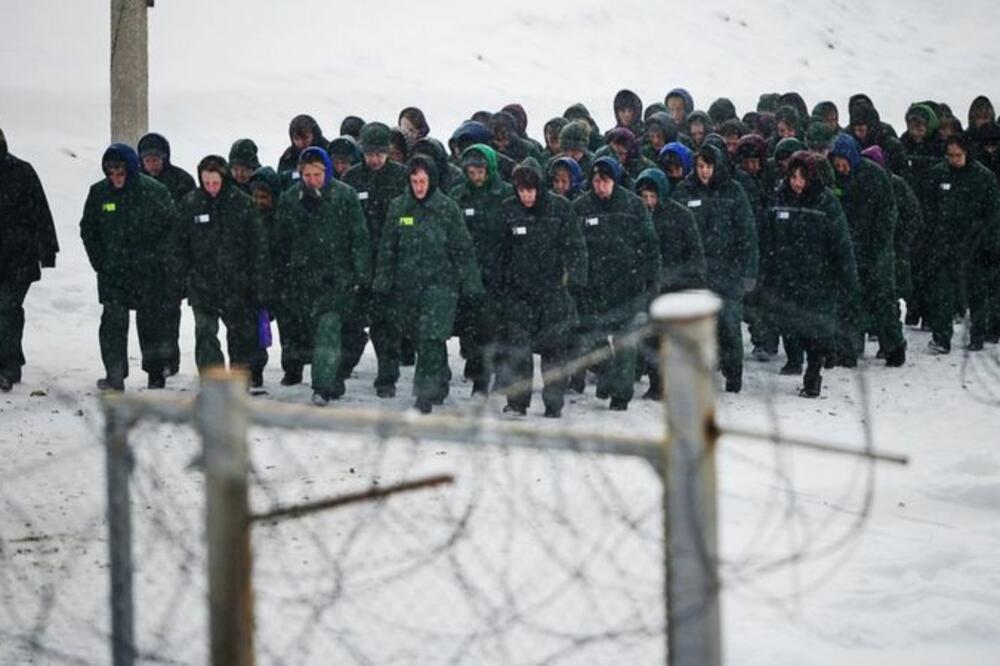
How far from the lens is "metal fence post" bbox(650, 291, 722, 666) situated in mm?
3547

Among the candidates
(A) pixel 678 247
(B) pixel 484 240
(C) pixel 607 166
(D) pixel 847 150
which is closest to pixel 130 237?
(B) pixel 484 240

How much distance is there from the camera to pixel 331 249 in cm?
1041

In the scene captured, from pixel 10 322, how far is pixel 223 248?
1.51m

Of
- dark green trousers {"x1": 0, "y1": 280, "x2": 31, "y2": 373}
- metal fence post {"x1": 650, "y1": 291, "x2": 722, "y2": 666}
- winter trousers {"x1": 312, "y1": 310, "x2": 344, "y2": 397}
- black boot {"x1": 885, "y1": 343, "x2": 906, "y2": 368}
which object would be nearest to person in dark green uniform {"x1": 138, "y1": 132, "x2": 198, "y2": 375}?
dark green trousers {"x1": 0, "y1": 280, "x2": 31, "y2": 373}

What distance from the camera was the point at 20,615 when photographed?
254 inches

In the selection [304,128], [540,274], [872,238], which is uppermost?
[304,128]

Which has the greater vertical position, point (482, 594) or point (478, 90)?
point (478, 90)

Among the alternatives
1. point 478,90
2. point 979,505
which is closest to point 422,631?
point 979,505

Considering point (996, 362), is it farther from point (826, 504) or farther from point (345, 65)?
point (345, 65)

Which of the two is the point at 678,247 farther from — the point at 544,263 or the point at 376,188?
the point at 376,188

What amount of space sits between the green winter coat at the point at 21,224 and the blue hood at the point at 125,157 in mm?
582

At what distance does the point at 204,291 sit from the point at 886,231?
468 centimetres

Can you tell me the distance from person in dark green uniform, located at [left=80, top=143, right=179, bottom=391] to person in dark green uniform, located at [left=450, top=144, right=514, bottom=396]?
1821 millimetres

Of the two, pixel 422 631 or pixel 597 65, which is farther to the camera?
pixel 597 65
